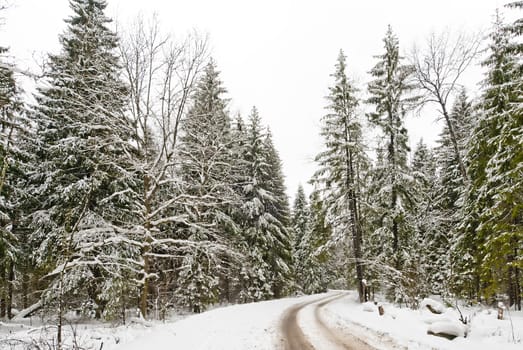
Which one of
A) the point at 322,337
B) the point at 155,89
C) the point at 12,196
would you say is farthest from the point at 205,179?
the point at 322,337

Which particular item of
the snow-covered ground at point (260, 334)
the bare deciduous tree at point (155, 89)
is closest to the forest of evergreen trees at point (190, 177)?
the bare deciduous tree at point (155, 89)

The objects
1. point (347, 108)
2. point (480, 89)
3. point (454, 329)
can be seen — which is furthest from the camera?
point (347, 108)

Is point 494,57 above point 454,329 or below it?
above

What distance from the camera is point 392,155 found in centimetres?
1952

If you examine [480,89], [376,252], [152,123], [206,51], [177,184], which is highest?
[206,51]

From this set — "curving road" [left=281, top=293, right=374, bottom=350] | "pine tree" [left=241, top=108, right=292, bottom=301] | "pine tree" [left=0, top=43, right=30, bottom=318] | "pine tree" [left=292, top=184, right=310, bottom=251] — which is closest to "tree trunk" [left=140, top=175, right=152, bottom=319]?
"pine tree" [left=0, top=43, right=30, bottom=318]

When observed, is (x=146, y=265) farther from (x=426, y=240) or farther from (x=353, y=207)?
(x=426, y=240)

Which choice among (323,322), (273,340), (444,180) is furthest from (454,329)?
(444,180)

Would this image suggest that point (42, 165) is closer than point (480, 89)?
Yes

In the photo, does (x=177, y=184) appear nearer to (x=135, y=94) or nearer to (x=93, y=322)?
(x=135, y=94)

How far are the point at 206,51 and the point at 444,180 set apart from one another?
20.0 meters

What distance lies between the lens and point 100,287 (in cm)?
1284

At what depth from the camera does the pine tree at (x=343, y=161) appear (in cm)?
2069

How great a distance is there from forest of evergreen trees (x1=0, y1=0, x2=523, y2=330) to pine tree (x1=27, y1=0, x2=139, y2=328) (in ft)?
0.29
